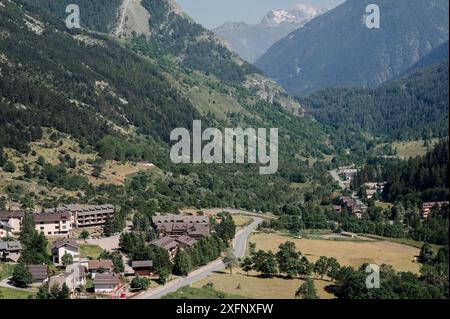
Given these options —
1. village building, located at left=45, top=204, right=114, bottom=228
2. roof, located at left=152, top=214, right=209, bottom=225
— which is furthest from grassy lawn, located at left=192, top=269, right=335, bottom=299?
village building, located at left=45, top=204, right=114, bottom=228

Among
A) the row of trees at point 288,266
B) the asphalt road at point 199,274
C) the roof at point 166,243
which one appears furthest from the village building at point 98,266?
the row of trees at point 288,266

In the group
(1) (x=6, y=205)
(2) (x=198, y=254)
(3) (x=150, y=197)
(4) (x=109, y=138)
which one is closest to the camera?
(2) (x=198, y=254)

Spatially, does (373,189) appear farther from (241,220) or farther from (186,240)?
(186,240)

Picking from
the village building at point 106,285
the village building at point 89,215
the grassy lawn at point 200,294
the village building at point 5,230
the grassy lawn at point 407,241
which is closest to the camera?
the grassy lawn at point 200,294

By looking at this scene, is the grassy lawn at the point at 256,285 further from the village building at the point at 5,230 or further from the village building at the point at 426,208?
the village building at the point at 426,208
